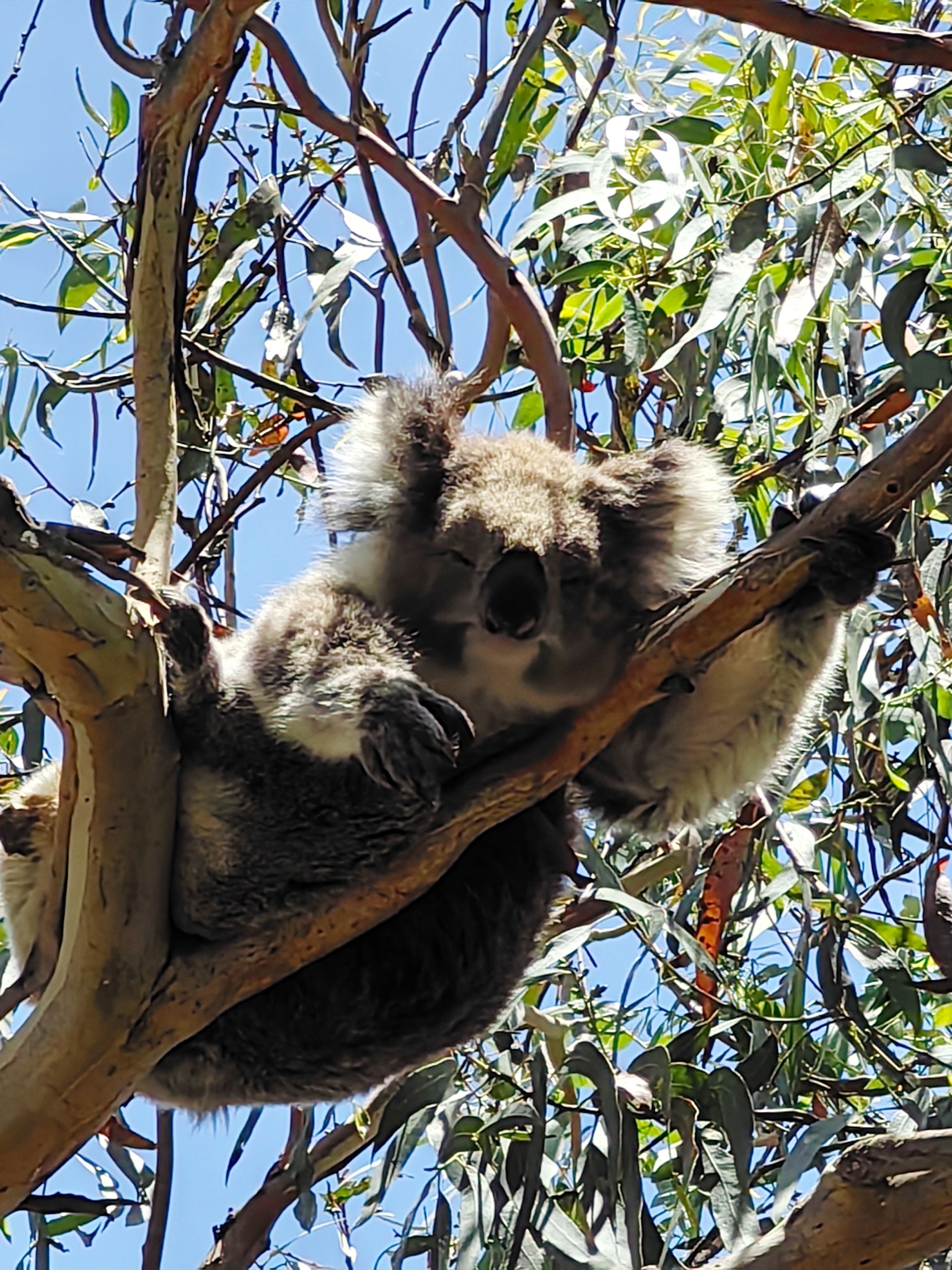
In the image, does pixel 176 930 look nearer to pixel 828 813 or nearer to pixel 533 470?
pixel 533 470

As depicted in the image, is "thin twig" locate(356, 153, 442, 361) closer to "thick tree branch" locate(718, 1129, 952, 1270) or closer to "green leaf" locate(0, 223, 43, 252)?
"green leaf" locate(0, 223, 43, 252)

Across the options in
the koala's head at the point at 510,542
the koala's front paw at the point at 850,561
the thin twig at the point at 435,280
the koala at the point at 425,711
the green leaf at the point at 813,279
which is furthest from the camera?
the thin twig at the point at 435,280

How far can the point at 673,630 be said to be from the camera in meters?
1.51

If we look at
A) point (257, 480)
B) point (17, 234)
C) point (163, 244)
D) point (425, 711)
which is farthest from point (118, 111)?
point (425, 711)

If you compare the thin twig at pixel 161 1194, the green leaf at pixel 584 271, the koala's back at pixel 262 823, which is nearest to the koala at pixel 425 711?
the koala's back at pixel 262 823

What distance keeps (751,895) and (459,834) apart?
1.28 metres

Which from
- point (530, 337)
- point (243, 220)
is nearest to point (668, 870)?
point (530, 337)

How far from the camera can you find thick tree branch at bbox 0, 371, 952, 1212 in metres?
1.33

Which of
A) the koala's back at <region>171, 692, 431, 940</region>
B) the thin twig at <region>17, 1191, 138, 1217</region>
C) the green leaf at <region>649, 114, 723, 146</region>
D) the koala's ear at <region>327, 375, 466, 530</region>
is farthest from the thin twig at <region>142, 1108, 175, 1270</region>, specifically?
the green leaf at <region>649, 114, 723, 146</region>

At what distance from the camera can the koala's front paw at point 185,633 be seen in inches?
60.5

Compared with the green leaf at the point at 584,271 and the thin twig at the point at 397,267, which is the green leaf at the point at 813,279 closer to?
the green leaf at the point at 584,271

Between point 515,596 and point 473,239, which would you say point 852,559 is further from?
point 473,239

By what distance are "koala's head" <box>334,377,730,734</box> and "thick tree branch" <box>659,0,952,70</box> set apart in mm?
546

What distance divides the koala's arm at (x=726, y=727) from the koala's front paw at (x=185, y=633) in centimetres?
58
